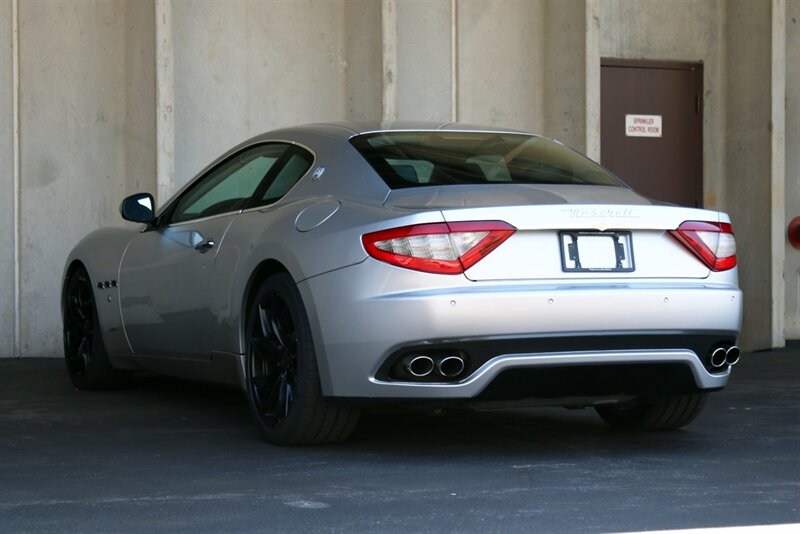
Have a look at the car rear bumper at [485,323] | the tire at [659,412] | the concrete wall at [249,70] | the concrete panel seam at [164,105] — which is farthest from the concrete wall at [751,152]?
the car rear bumper at [485,323]

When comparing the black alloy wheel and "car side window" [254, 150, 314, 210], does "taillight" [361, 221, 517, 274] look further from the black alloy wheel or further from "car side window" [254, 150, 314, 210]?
the black alloy wheel

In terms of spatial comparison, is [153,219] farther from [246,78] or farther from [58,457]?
[246,78]

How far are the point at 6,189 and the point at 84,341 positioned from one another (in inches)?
119

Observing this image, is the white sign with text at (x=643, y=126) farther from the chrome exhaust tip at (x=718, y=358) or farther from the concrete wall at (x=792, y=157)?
the chrome exhaust tip at (x=718, y=358)

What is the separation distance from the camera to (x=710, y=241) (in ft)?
17.2

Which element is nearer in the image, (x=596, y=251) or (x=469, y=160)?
(x=596, y=251)

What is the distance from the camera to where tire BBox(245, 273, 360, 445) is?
5203 mm

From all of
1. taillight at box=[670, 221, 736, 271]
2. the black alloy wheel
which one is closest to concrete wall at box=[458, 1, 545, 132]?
the black alloy wheel

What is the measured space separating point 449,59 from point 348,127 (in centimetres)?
567

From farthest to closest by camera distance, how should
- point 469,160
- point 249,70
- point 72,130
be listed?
point 249,70
point 72,130
point 469,160

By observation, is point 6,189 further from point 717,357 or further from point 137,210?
point 717,357

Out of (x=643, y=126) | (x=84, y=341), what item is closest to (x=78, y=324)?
(x=84, y=341)

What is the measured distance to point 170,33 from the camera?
33.5 ft

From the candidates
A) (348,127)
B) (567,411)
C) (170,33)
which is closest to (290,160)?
(348,127)
